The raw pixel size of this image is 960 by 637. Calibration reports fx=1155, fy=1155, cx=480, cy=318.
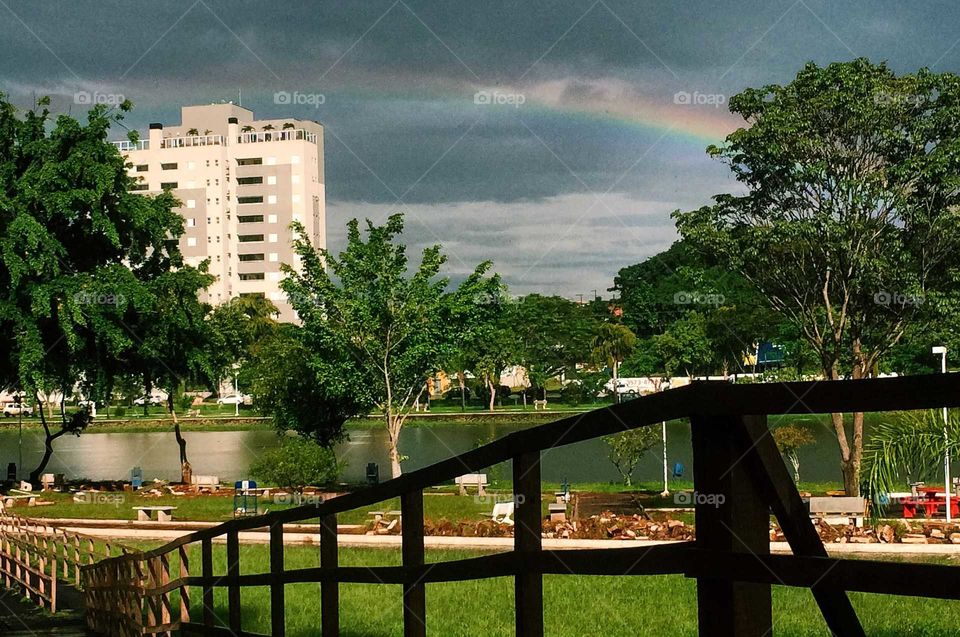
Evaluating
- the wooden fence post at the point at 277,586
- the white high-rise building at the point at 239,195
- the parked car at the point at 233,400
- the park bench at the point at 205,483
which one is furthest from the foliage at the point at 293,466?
the white high-rise building at the point at 239,195

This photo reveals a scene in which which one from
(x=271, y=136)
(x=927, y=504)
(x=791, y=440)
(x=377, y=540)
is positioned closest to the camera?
(x=377, y=540)

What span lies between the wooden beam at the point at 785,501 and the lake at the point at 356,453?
31.3 metres

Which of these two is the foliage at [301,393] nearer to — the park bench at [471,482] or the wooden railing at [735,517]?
the park bench at [471,482]

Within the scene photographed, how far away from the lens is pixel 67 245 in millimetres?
35156

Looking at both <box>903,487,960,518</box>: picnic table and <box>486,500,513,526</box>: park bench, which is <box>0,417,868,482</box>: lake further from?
<box>903,487,960,518</box>: picnic table

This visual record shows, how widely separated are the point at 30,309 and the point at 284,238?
91.4 meters

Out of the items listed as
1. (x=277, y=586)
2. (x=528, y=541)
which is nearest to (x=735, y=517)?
(x=528, y=541)

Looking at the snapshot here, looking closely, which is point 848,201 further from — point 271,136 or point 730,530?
point 271,136

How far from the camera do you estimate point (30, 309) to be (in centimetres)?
3312

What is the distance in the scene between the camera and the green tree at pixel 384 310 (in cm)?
3650

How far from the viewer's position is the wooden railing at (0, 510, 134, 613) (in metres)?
11.8

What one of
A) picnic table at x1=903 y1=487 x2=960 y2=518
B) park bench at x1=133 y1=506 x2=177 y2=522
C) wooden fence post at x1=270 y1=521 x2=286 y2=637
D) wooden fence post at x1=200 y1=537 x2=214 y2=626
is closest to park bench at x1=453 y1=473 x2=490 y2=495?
park bench at x1=133 y1=506 x2=177 y2=522

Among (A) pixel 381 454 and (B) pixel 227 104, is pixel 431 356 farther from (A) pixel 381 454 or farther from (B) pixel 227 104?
(B) pixel 227 104

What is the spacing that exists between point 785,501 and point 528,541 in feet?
3.08
